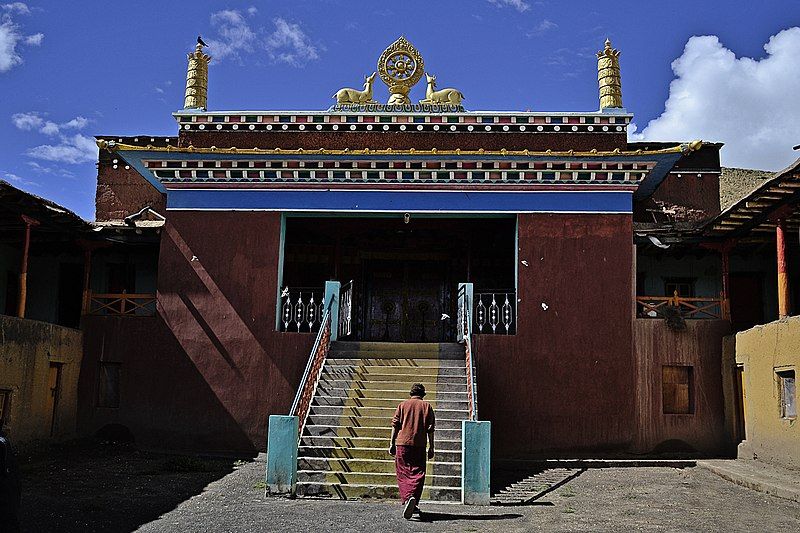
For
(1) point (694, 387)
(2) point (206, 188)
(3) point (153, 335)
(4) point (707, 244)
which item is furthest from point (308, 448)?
(4) point (707, 244)

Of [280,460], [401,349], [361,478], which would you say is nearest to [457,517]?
[361,478]

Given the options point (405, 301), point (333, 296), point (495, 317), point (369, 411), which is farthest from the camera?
point (405, 301)

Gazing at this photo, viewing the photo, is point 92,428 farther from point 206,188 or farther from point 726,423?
point 726,423

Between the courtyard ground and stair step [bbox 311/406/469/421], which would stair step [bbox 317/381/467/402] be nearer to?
stair step [bbox 311/406/469/421]

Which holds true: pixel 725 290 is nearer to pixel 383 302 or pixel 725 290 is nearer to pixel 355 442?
pixel 383 302

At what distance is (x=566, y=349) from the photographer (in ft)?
49.3

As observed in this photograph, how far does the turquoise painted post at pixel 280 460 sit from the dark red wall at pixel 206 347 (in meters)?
3.75

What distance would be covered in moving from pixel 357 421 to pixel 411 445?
7.95 ft

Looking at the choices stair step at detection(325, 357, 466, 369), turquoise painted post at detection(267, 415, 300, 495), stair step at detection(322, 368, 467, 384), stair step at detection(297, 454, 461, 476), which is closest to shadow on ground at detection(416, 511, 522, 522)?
stair step at detection(297, 454, 461, 476)

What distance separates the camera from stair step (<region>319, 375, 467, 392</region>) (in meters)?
13.4

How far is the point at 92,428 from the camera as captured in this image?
50.4 feet

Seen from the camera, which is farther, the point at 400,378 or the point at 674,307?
the point at 674,307

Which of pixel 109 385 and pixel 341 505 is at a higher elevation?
pixel 109 385

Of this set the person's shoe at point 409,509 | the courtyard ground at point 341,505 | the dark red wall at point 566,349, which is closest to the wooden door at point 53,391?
the courtyard ground at point 341,505
